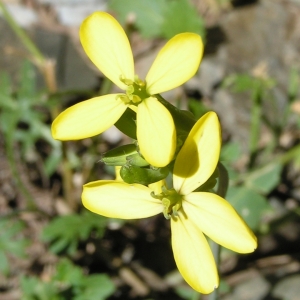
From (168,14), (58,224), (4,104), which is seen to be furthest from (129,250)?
(168,14)

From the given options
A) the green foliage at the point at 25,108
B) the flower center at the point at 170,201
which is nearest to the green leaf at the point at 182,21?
the green foliage at the point at 25,108

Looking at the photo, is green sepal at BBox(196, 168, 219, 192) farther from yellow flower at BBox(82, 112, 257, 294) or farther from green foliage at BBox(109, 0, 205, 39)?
green foliage at BBox(109, 0, 205, 39)

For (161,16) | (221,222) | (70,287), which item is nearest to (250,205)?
(70,287)

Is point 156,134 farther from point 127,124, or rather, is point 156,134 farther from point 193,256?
point 193,256

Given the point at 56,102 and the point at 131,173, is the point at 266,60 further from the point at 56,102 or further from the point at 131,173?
the point at 131,173

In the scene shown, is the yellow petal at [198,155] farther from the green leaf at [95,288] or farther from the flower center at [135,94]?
the green leaf at [95,288]

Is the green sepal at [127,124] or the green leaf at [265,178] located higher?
the green sepal at [127,124]
